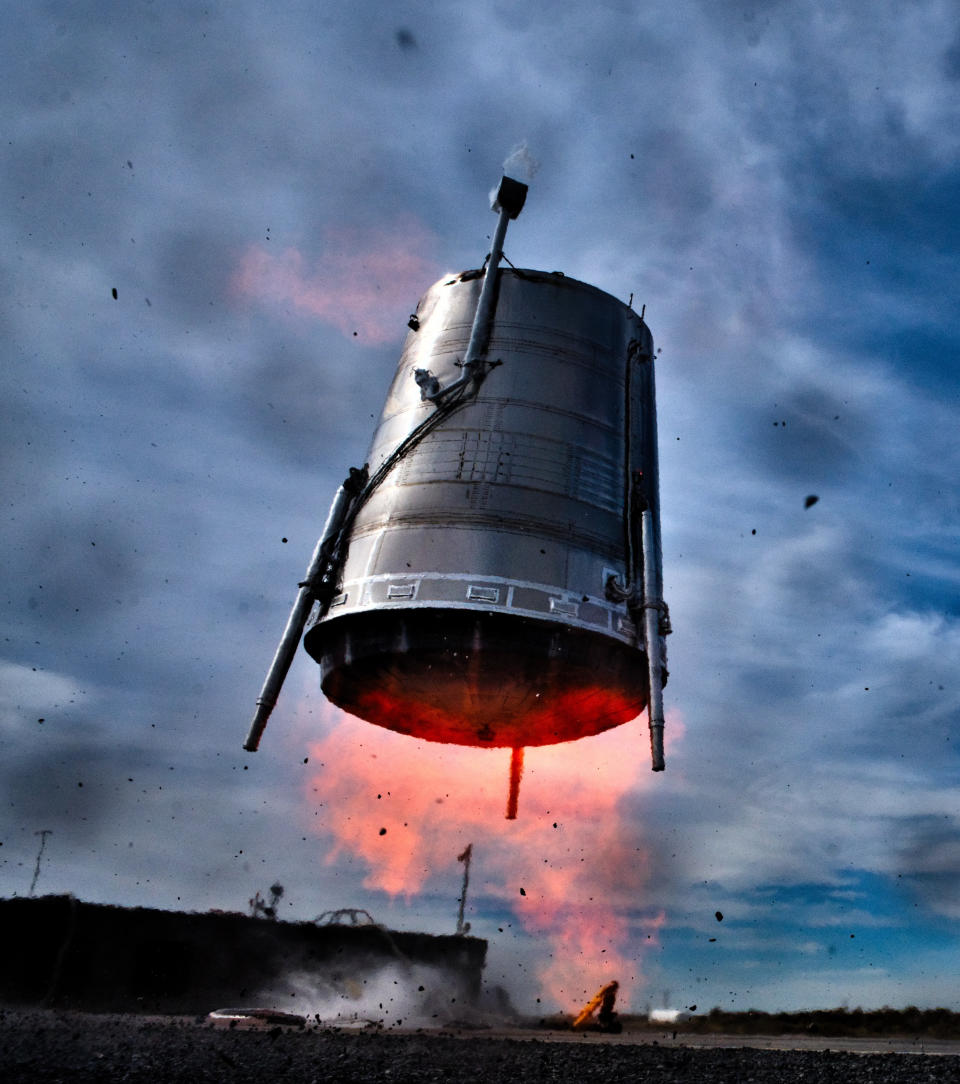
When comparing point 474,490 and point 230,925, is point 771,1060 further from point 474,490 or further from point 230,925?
point 230,925

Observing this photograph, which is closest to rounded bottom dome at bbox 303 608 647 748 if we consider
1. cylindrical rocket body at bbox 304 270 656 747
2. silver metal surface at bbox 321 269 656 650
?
cylindrical rocket body at bbox 304 270 656 747

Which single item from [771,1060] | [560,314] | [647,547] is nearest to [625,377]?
[560,314]

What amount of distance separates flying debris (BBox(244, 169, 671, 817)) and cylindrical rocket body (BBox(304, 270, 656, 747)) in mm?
42

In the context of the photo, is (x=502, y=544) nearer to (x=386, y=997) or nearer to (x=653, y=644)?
(x=653, y=644)

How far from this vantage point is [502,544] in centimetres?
1908

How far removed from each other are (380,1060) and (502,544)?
9.43 m

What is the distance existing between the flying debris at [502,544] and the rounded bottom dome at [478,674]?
0.04m

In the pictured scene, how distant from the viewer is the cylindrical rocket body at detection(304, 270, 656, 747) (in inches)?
732

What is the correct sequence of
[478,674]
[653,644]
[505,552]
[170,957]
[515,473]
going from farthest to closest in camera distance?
1. [170,957]
2. [515,473]
3. [653,644]
4. [505,552]
5. [478,674]

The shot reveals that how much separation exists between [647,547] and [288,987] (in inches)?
751

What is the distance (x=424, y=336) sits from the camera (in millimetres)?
23969

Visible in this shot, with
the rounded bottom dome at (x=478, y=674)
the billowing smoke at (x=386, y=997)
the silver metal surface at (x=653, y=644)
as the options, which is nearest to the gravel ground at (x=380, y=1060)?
the silver metal surface at (x=653, y=644)

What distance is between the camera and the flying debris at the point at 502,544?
61.3 feet

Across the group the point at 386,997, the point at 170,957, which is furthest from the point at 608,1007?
→ the point at 170,957
